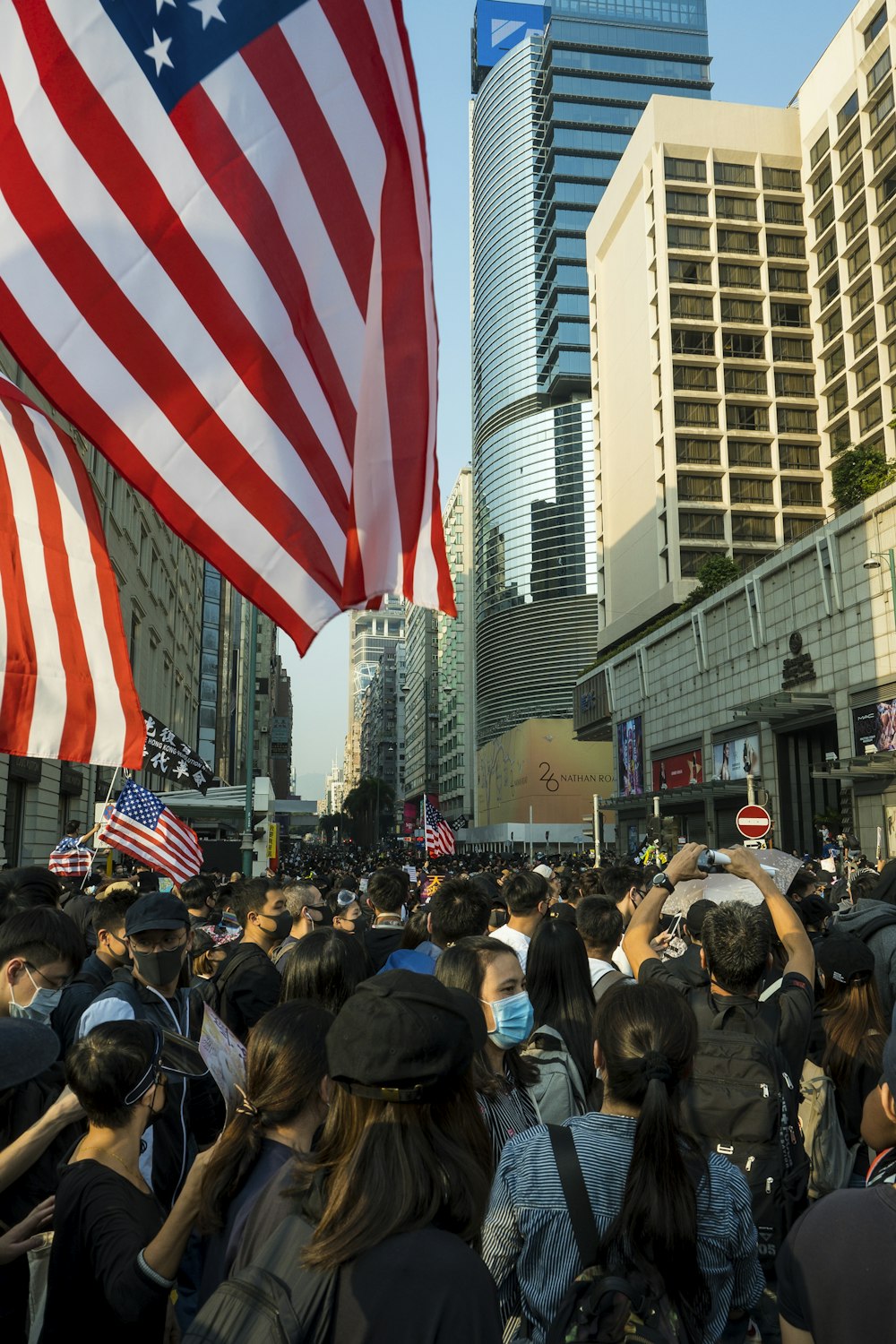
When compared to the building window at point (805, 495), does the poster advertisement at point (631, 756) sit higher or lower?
lower

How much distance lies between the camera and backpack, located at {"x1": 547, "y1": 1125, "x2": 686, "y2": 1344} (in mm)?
2184

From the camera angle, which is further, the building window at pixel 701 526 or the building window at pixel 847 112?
the building window at pixel 701 526

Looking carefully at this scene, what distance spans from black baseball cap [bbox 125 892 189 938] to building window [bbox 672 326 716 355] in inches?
2556

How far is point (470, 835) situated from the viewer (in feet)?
330

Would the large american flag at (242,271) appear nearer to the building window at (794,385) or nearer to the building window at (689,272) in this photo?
the building window at (794,385)

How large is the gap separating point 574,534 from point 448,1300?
389ft

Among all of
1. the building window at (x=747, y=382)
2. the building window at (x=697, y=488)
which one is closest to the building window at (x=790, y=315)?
the building window at (x=747, y=382)

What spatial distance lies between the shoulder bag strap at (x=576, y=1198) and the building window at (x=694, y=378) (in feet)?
216

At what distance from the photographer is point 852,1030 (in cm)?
459

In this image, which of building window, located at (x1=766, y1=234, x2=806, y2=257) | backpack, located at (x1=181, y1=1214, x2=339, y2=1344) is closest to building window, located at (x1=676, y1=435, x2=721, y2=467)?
building window, located at (x1=766, y1=234, x2=806, y2=257)

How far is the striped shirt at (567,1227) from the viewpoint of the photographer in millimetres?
2529

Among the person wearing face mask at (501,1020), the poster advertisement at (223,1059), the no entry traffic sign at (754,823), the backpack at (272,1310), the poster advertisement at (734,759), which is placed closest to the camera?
the backpack at (272,1310)

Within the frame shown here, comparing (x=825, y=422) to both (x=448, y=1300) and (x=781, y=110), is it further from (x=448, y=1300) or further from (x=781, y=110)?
(x=448, y=1300)

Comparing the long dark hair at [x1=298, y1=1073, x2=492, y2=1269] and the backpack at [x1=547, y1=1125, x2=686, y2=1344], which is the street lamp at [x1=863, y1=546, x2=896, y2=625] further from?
the long dark hair at [x1=298, y1=1073, x2=492, y2=1269]
